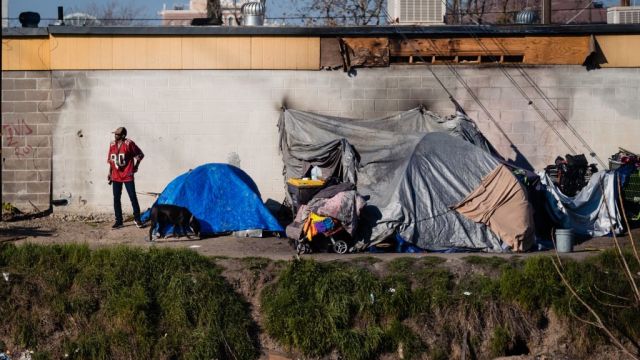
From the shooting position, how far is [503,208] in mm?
13391

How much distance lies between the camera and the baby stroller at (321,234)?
42.6 ft

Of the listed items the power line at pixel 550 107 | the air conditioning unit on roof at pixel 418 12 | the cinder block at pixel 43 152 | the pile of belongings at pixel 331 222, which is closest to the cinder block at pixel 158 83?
the cinder block at pixel 43 152

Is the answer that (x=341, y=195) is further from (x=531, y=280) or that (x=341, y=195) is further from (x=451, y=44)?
(x=451, y=44)

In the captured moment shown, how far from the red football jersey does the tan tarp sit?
5499 mm

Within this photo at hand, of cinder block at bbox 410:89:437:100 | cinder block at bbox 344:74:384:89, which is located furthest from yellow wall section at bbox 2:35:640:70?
cinder block at bbox 410:89:437:100

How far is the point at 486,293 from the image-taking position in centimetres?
1194

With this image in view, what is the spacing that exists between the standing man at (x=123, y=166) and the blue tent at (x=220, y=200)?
1.93ft

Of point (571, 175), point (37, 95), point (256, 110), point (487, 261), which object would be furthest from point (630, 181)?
point (37, 95)

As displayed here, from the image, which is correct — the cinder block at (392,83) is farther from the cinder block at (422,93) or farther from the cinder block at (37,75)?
the cinder block at (37,75)

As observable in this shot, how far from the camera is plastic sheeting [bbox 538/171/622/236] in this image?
14273 mm

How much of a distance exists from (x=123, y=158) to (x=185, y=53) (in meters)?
2.56

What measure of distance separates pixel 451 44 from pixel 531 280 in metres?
5.96

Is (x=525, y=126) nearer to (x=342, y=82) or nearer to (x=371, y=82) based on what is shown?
(x=371, y=82)

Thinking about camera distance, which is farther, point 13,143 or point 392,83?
point 13,143
